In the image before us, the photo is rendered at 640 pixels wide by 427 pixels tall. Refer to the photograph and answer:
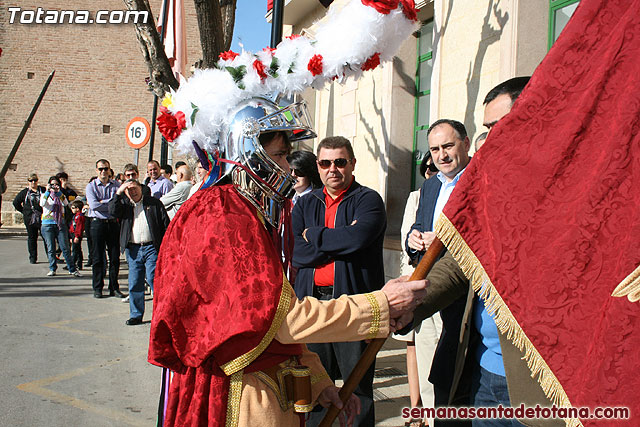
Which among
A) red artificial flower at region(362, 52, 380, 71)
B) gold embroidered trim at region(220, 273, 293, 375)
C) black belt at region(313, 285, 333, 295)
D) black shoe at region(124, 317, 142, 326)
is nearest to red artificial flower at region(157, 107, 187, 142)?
red artificial flower at region(362, 52, 380, 71)

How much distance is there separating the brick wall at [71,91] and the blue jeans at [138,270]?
23394 millimetres

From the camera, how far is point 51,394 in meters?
4.93

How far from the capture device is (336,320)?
6.56ft

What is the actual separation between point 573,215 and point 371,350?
3.06 feet

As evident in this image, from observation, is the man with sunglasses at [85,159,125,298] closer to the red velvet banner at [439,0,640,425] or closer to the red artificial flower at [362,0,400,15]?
the red artificial flower at [362,0,400,15]

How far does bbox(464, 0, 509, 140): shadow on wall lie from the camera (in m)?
5.94

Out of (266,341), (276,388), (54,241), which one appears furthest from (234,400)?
(54,241)

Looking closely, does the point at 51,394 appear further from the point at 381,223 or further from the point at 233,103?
the point at 233,103

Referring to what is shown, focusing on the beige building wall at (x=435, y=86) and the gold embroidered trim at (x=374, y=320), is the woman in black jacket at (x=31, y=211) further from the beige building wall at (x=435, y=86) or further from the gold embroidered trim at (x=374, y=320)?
the gold embroidered trim at (x=374, y=320)

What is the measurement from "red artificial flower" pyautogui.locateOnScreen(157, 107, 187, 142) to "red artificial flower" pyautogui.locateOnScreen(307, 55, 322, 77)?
0.68m

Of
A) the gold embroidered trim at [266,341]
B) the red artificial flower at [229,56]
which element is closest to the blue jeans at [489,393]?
the gold embroidered trim at [266,341]

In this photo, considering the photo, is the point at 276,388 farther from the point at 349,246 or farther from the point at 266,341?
the point at 349,246

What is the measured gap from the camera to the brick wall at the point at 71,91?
96.0 feet

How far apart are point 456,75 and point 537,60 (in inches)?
47.8
